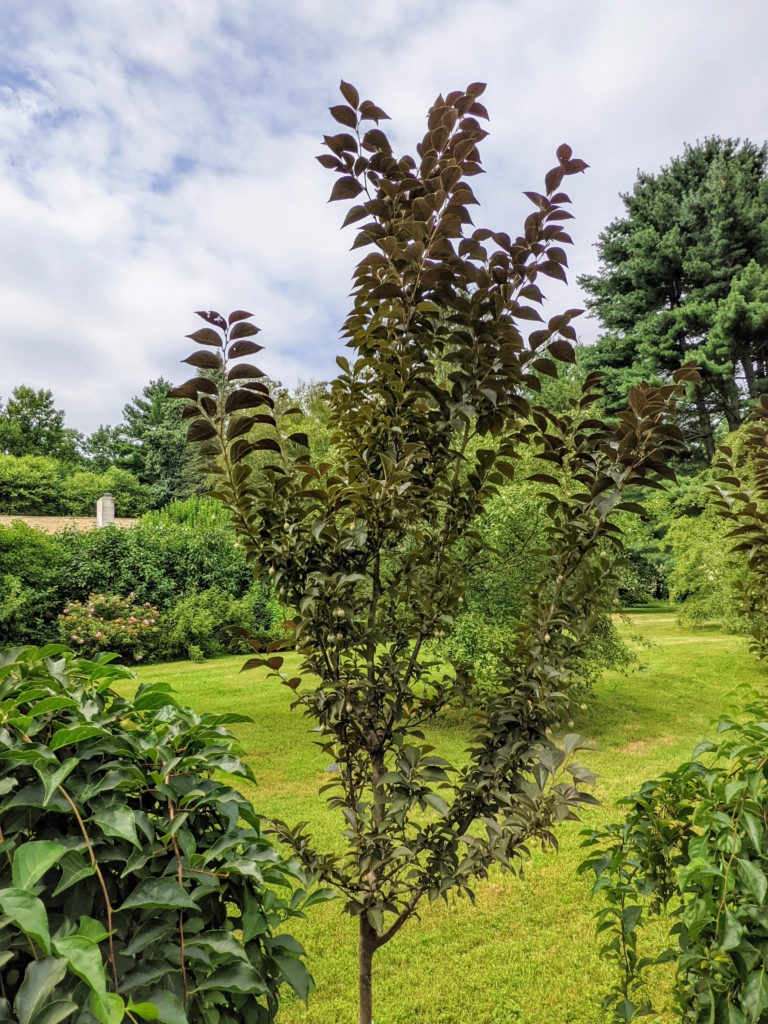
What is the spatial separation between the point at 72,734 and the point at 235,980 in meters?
0.45

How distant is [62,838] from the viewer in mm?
887

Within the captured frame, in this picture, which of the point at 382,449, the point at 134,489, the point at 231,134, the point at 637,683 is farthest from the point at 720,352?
the point at 134,489

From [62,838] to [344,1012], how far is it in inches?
100

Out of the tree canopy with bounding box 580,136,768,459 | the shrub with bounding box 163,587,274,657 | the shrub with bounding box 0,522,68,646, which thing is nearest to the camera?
the shrub with bounding box 0,522,68,646

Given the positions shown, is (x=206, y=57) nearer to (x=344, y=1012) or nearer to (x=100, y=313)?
(x=344, y=1012)

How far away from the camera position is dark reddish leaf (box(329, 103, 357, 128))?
1556mm

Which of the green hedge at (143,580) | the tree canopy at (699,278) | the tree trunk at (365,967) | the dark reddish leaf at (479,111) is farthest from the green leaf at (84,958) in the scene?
the tree canopy at (699,278)

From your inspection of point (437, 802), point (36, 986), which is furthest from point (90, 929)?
point (437, 802)

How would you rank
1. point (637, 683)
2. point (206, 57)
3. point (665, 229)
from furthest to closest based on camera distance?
1. point (665, 229)
2. point (637, 683)
3. point (206, 57)

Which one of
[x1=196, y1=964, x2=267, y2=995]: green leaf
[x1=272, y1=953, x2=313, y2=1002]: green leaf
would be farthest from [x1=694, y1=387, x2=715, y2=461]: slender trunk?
[x1=196, y1=964, x2=267, y2=995]: green leaf

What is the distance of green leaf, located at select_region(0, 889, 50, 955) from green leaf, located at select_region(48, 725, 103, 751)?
0.24m

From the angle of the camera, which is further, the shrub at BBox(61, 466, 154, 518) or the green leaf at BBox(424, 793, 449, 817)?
the shrub at BBox(61, 466, 154, 518)

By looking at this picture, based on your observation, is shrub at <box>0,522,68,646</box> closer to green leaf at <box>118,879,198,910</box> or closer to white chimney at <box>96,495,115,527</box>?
white chimney at <box>96,495,115,527</box>

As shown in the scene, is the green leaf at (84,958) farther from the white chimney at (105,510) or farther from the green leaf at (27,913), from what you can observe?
the white chimney at (105,510)
